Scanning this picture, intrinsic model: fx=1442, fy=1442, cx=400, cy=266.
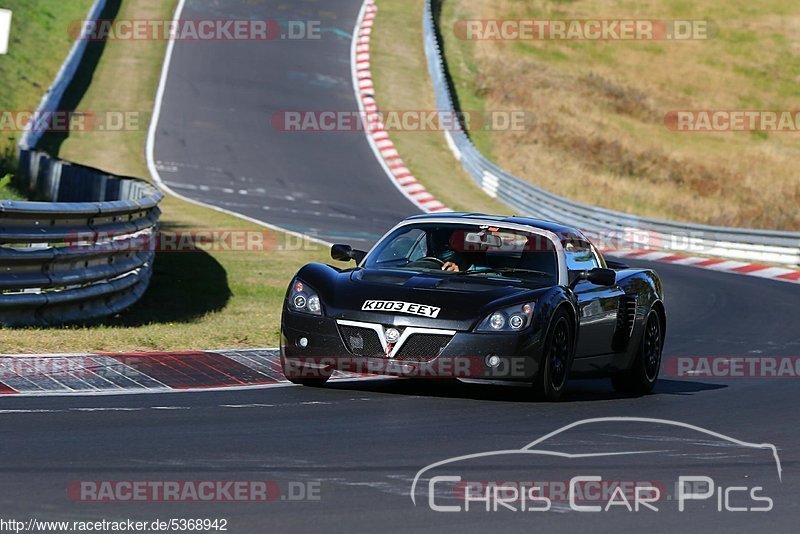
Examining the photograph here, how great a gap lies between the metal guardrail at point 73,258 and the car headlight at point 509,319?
465 cm

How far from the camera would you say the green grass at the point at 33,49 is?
39.7m

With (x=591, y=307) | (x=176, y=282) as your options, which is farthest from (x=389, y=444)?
(x=176, y=282)

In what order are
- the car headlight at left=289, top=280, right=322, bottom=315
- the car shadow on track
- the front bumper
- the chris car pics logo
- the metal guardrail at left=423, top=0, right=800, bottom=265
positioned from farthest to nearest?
the metal guardrail at left=423, top=0, right=800, bottom=265
the chris car pics logo
the car shadow on track
the car headlight at left=289, top=280, right=322, bottom=315
the front bumper

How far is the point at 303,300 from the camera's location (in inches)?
402

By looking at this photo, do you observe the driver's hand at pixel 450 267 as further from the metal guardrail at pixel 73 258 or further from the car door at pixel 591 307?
the metal guardrail at pixel 73 258

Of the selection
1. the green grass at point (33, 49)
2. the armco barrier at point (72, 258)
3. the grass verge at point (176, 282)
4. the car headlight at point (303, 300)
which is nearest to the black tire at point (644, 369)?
the car headlight at point (303, 300)

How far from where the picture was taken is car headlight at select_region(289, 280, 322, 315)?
33.1 feet

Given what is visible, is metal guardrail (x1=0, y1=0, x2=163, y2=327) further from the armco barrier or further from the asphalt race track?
the asphalt race track

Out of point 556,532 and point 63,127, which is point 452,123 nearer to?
point 63,127

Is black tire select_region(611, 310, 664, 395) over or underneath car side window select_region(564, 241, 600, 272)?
underneath

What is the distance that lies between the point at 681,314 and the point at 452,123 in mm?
23082

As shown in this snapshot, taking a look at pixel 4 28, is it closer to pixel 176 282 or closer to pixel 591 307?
pixel 176 282

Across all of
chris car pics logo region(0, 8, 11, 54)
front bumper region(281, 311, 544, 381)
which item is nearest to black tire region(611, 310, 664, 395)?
front bumper region(281, 311, 544, 381)

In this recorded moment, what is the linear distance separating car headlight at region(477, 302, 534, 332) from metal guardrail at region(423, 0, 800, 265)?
19.1m
